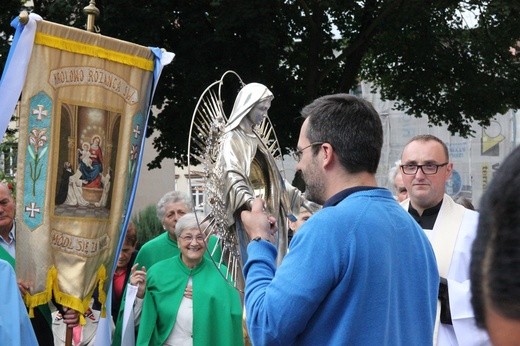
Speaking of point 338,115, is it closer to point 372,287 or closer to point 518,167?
point 372,287

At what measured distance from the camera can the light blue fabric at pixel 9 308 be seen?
16.5 feet

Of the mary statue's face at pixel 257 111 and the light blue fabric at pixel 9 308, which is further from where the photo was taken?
the light blue fabric at pixel 9 308

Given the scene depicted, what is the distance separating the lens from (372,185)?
9.57 ft

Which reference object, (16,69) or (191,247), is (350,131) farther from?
(191,247)

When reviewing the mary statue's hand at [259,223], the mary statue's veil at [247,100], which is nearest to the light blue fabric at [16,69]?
the mary statue's veil at [247,100]

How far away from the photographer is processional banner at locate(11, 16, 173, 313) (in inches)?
215

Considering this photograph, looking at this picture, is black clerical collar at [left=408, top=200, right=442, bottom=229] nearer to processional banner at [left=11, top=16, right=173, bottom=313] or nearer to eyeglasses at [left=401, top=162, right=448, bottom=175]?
eyeglasses at [left=401, top=162, right=448, bottom=175]

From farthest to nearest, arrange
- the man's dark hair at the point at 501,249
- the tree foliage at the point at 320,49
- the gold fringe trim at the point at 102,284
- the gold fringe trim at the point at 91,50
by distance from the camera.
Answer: the tree foliage at the point at 320,49 < the gold fringe trim at the point at 102,284 < the gold fringe trim at the point at 91,50 < the man's dark hair at the point at 501,249

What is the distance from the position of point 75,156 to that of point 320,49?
507 inches

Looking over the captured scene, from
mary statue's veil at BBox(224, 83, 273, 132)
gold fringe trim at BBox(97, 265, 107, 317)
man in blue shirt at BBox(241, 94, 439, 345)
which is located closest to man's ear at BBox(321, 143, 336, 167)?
man in blue shirt at BBox(241, 94, 439, 345)

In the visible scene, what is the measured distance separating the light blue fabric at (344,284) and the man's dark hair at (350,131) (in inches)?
4.4

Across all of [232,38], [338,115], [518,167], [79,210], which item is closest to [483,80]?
[232,38]

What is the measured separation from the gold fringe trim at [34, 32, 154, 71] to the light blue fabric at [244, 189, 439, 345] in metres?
3.04

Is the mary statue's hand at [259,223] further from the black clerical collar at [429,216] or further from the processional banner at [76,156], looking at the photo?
the processional banner at [76,156]
